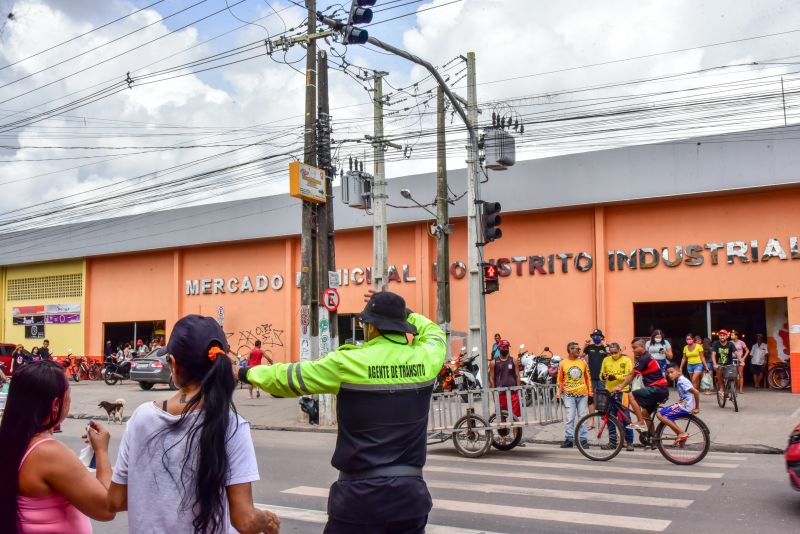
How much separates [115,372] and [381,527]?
2950 centimetres

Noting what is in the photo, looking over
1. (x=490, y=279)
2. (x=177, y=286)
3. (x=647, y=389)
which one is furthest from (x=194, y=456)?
(x=177, y=286)

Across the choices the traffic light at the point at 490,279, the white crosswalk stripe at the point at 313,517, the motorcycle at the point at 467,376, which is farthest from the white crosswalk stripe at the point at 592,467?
the motorcycle at the point at 467,376

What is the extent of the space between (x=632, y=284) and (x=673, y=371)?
10677 millimetres

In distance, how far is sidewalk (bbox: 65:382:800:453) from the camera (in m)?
13.9

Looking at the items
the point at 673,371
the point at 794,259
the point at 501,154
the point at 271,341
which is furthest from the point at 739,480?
the point at 271,341

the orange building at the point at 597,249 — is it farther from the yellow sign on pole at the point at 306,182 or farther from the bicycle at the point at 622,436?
the bicycle at the point at 622,436

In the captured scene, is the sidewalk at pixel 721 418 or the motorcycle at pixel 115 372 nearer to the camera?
the sidewalk at pixel 721 418

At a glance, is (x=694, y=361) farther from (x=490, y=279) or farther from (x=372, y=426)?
(x=372, y=426)

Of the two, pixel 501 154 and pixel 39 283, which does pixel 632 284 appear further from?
pixel 39 283

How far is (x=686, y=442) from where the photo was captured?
449 inches

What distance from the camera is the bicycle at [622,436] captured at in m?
11.3

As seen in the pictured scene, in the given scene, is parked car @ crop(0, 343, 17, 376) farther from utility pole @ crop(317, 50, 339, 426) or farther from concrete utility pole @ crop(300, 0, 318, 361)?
utility pole @ crop(317, 50, 339, 426)

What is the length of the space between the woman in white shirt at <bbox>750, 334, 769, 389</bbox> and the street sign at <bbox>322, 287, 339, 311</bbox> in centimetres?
1198

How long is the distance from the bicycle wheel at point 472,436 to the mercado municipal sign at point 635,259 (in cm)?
784
